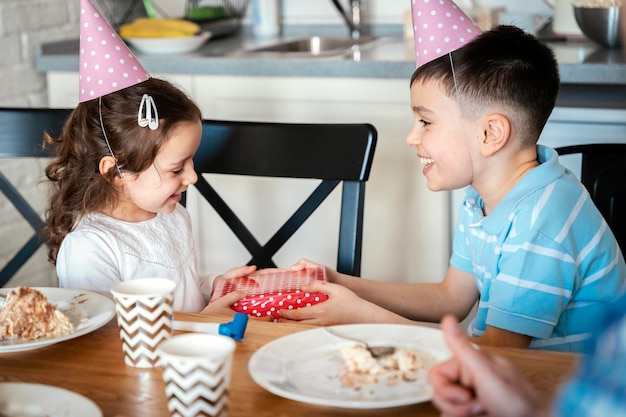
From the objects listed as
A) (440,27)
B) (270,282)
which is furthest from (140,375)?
(440,27)

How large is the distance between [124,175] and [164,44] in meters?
1.01

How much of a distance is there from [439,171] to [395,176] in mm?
831

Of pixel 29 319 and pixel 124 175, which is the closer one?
pixel 29 319

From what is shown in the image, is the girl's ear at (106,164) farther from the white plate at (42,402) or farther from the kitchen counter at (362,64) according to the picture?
the kitchen counter at (362,64)

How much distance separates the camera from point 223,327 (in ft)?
3.32

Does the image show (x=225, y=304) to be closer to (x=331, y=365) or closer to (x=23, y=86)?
(x=331, y=365)

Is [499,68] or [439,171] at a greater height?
[499,68]

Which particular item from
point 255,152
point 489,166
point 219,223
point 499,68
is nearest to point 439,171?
point 489,166

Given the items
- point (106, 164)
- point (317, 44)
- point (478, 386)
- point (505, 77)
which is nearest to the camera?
point (478, 386)

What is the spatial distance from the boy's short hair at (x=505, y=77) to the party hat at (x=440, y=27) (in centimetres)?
5

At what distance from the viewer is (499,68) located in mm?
1370

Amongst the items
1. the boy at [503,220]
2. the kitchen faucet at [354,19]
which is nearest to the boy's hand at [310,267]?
the boy at [503,220]

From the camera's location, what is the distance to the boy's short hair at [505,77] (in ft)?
4.49

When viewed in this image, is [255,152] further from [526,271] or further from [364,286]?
[526,271]
